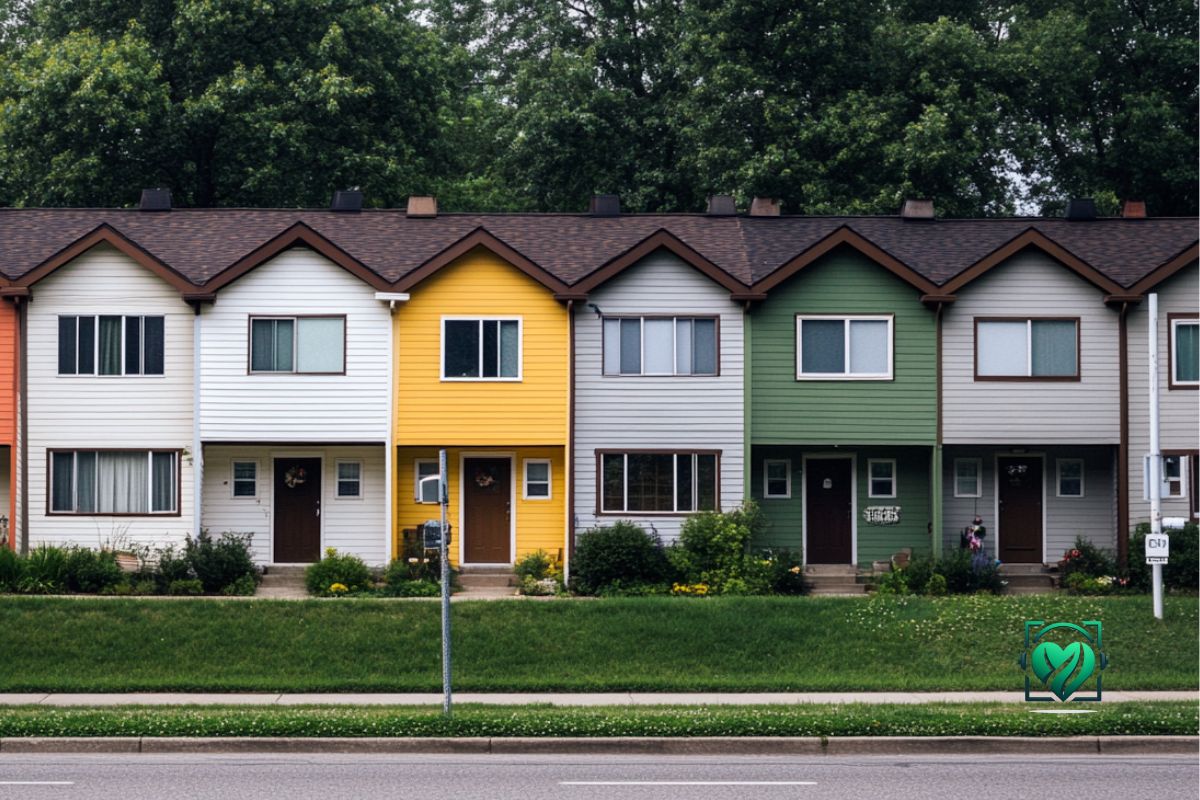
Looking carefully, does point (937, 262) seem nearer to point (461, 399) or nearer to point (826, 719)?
point (461, 399)

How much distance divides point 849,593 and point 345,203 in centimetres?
1384

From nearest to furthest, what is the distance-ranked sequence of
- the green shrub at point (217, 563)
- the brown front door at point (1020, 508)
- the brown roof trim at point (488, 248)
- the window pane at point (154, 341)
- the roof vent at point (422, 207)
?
the green shrub at point (217, 563), the brown roof trim at point (488, 248), the window pane at point (154, 341), the brown front door at point (1020, 508), the roof vent at point (422, 207)

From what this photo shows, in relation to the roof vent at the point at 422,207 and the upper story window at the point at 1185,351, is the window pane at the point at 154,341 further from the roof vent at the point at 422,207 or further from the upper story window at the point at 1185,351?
the upper story window at the point at 1185,351

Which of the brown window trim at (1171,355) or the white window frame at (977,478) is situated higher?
the brown window trim at (1171,355)

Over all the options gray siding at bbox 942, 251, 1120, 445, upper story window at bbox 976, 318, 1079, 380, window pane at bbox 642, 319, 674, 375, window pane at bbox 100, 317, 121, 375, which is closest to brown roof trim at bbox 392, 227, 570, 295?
window pane at bbox 642, 319, 674, 375

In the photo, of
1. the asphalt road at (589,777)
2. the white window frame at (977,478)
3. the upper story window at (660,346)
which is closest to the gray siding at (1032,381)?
the white window frame at (977,478)

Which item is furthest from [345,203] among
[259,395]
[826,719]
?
Answer: [826,719]

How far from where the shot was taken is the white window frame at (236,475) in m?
31.8

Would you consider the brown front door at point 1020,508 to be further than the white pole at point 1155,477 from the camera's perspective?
Yes

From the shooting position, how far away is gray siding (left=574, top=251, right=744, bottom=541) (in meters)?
31.0

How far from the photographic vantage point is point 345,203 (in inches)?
1356

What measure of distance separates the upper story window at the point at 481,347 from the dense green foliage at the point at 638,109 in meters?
13.1

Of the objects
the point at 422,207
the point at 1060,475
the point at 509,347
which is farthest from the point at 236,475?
the point at 1060,475

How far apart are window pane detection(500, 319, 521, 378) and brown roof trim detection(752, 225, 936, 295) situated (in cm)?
481
